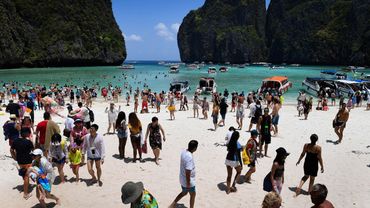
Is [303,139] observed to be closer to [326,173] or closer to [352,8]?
[326,173]

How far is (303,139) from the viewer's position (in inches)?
595

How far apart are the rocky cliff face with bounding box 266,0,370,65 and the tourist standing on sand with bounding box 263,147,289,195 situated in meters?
155

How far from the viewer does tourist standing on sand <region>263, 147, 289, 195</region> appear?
23.0 ft

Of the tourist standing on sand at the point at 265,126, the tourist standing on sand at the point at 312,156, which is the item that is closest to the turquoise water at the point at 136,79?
the tourist standing on sand at the point at 265,126

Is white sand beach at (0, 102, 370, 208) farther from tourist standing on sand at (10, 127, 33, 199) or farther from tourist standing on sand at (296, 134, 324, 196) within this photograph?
tourist standing on sand at (296, 134, 324, 196)

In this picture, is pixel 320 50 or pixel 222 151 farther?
pixel 320 50

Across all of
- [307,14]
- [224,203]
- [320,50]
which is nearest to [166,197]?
[224,203]

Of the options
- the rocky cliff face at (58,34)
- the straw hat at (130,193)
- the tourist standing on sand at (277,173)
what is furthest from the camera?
the rocky cliff face at (58,34)

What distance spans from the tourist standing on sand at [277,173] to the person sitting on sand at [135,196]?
3544 mm

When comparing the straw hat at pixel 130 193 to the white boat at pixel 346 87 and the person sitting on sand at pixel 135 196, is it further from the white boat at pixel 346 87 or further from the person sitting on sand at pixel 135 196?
the white boat at pixel 346 87

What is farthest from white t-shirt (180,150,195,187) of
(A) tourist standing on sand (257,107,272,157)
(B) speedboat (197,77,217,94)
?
(B) speedboat (197,77,217,94)

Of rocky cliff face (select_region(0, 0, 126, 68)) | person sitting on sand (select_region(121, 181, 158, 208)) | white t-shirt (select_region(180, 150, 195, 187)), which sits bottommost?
white t-shirt (select_region(180, 150, 195, 187))

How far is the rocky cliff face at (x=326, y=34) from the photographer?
155m

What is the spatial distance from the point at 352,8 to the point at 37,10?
138 metres
